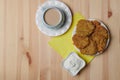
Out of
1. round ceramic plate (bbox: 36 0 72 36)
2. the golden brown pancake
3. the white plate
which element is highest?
round ceramic plate (bbox: 36 0 72 36)

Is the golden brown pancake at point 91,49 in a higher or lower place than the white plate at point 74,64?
higher

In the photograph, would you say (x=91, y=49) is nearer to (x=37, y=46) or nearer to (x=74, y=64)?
(x=74, y=64)

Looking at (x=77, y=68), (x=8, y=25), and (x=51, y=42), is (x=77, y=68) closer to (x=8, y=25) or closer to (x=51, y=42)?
(x=51, y=42)

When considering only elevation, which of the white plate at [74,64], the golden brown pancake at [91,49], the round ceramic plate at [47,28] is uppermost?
the round ceramic plate at [47,28]

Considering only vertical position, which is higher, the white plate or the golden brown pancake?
the golden brown pancake
